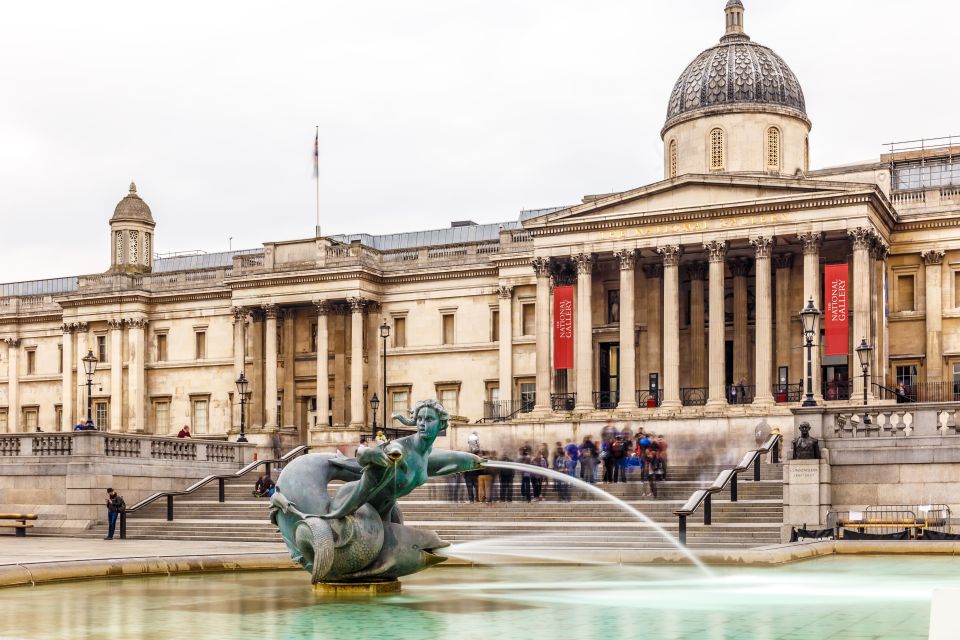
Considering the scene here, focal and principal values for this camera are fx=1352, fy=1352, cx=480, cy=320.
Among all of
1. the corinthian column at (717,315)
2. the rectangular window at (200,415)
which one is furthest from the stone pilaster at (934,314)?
the rectangular window at (200,415)

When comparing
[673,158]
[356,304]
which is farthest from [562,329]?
[356,304]

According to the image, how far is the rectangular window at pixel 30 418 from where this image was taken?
81.1 m

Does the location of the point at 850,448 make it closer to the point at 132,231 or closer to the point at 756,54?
the point at 756,54

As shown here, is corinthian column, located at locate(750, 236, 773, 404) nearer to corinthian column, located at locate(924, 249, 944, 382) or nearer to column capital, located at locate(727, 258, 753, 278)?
column capital, located at locate(727, 258, 753, 278)

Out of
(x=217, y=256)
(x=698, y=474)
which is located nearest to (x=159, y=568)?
(x=698, y=474)

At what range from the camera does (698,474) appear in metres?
42.7

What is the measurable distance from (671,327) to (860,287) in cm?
765

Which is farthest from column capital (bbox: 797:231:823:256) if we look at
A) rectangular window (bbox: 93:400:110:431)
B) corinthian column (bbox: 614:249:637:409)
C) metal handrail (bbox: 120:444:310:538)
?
rectangular window (bbox: 93:400:110:431)

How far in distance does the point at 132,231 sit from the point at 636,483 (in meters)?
49.7

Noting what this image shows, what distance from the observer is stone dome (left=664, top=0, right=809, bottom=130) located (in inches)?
2315

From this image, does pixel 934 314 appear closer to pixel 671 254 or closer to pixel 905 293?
pixel 905 293

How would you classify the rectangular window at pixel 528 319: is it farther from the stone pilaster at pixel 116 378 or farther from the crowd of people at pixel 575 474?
the stone pilaster at pixel 116 378

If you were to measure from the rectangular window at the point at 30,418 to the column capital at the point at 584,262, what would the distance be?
39390 mm

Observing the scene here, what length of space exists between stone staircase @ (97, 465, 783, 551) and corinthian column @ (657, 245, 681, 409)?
12.1 m
